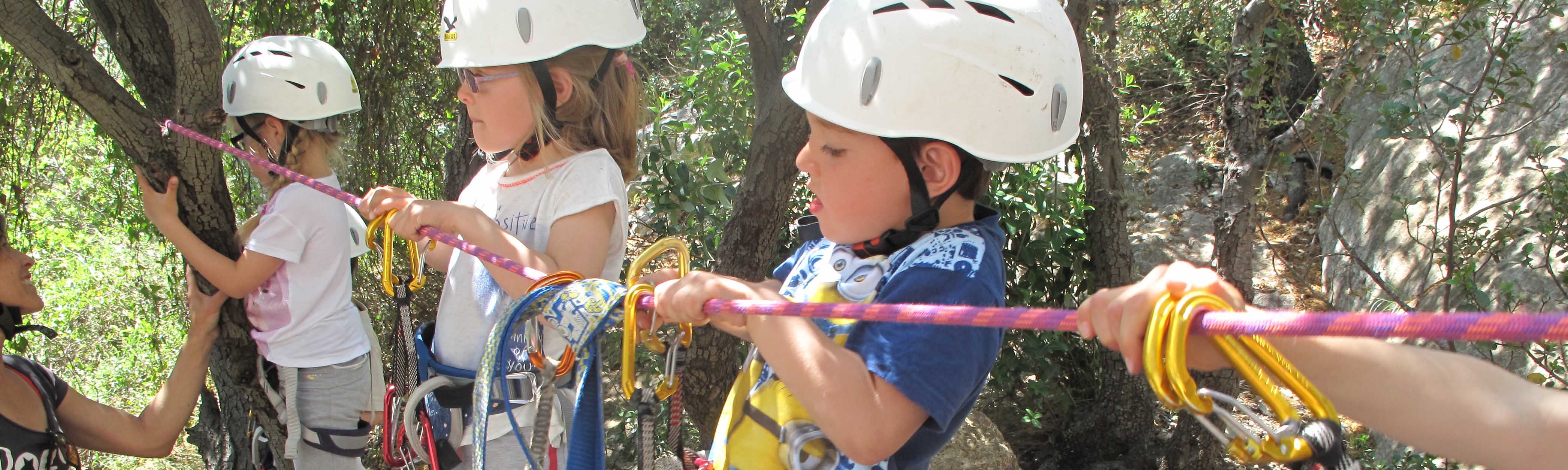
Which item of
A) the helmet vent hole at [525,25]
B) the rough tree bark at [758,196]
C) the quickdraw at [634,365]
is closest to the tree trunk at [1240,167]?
the rough tree bark at [758,196]

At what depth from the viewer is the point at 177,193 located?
9.33 feet

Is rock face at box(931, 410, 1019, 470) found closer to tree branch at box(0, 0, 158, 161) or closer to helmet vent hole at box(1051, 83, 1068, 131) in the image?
helmet vent hole at box(1051, 83, 1068, 131)

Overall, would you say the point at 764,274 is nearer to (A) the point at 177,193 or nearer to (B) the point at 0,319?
(A) the point at 177,193

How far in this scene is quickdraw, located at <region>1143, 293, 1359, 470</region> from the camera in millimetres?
814

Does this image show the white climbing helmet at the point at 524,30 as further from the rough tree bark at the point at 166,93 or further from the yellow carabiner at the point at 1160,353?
the yellow carabiner at the point at 1160,353

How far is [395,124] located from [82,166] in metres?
2.39

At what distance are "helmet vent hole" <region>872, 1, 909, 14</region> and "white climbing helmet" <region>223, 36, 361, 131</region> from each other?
6.87ft

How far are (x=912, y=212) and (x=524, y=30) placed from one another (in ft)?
3.35

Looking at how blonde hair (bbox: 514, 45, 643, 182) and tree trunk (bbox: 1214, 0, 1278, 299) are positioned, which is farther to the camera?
tree trunk (bbox: 1214, 0, 1278, 299)

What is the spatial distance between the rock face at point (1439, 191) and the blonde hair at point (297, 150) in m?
3.03

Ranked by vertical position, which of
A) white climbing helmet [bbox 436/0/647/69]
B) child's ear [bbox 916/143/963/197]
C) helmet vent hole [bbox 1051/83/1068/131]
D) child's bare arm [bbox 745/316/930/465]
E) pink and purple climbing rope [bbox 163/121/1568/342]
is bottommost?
child's bare arm [bbox 745/316/930/465]

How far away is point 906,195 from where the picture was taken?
1483mm

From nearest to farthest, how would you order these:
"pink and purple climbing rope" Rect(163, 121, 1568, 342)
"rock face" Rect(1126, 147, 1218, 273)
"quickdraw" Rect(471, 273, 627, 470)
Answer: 1. "pink and purple climbing rope" Rect(163, 121, 1568, 342)
2. "quickdraw" Rect(471, 273, 627, 470)
3. "rock face" Rect(1126, 147, 1218, 273)

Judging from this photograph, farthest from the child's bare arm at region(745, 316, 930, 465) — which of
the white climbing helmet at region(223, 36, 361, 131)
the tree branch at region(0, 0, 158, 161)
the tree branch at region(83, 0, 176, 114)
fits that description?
the tree branch at region(83, 0, 176, 114)
